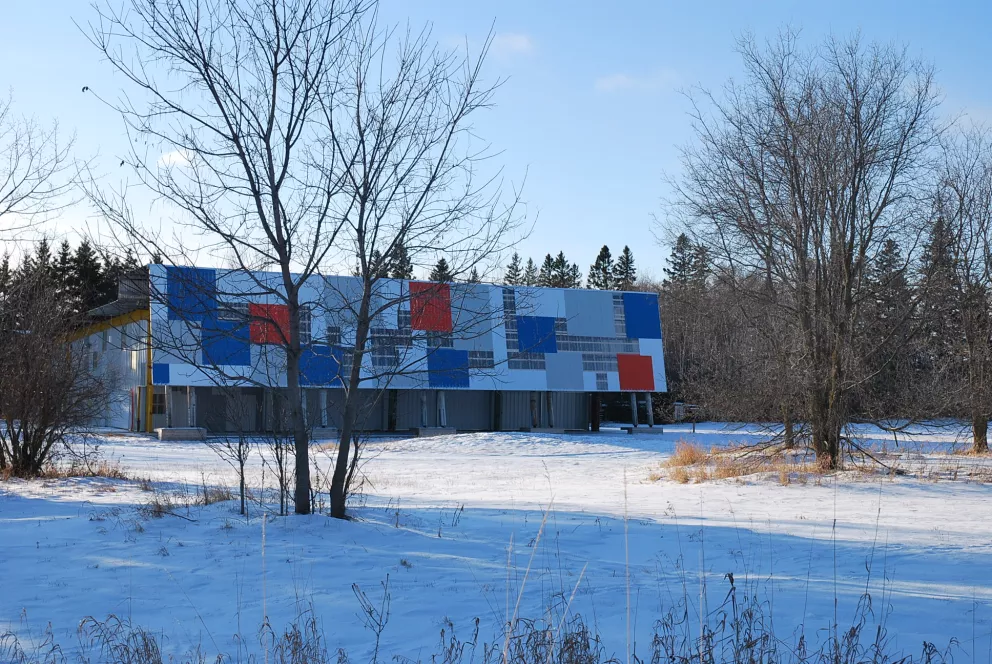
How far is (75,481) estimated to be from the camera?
16891 mm

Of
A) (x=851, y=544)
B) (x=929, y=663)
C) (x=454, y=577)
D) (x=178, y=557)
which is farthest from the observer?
(x=851, y=544)

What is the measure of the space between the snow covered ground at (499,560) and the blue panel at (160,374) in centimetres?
1903

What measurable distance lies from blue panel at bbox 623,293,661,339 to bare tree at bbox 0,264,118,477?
2751 cm

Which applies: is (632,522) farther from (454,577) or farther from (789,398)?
(789,398)

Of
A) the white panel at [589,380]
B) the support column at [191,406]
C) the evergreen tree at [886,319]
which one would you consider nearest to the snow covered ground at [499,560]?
the evergreen tree at [886,319]

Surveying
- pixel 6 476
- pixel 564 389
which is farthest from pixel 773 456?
pixel 564 389

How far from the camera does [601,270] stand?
98000mm

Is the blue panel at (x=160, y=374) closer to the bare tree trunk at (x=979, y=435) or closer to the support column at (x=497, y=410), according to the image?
the support column at (x=497, y=410)

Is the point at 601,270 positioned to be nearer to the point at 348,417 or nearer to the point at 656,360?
the point at 656,360

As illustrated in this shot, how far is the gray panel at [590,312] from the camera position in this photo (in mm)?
40500

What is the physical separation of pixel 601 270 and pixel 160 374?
68236mm

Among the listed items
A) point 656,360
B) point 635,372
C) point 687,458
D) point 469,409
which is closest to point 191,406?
point 469,409

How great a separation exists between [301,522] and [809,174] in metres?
12.8

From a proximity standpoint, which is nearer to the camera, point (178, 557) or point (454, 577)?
point (454, 577)
